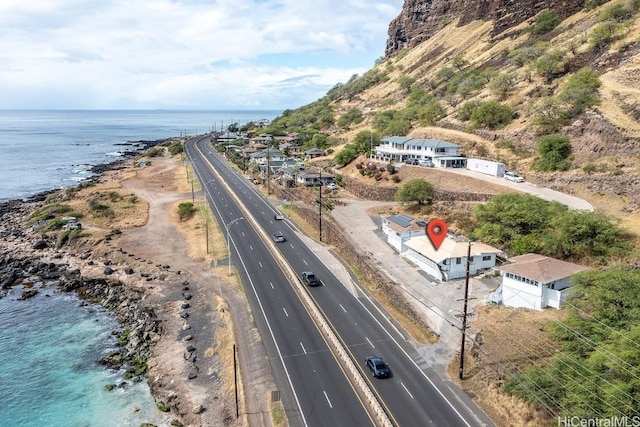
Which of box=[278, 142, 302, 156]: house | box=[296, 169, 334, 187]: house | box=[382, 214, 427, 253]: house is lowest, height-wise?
box=[382, 214, 427, 253]: house

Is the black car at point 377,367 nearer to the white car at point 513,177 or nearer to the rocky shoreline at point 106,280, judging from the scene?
the rocky shoreline at point 106,280

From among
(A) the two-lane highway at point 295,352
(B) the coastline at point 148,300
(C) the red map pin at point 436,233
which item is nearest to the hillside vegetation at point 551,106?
(C) the red map pin at point 436,233

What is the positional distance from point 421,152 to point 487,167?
17.2 meters

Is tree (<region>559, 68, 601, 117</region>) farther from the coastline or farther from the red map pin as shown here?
the coastline

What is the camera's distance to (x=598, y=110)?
2744 inches

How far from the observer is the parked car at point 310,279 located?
50763 millimetres

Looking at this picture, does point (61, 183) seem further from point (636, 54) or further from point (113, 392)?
point (636, 54)

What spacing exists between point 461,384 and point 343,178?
68195mm

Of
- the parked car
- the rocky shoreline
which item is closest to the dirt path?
the rocky shoreline

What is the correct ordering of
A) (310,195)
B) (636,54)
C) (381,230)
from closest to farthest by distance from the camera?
(381,230)
(636,54)
(310,195)

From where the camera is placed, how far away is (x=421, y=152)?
91.9 metres

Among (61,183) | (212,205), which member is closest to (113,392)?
(212,205)

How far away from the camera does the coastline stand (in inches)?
1391

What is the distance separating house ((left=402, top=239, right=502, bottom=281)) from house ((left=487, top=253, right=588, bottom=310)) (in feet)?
21.8
